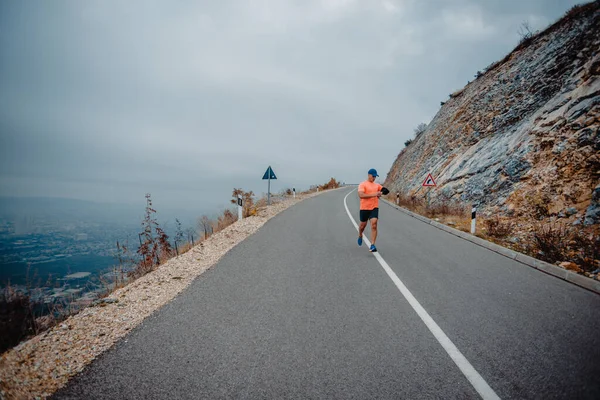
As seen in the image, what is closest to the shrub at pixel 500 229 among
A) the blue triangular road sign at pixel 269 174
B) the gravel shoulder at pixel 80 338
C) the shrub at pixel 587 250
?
the shrub at pixel 587 250

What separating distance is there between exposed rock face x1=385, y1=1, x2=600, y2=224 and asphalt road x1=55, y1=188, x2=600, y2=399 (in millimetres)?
5263

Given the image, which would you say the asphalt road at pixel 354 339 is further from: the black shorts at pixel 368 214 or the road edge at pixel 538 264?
the black shorts at pixel 368 214

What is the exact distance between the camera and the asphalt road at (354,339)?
7.54 feet

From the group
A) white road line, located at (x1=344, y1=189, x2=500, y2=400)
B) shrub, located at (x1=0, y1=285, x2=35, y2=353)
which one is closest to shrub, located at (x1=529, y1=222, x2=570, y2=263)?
white road line, located at (x1=344, y1=189, x2=500, y2=400)

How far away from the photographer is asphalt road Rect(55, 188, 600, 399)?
230 cm

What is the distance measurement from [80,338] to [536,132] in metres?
15.3

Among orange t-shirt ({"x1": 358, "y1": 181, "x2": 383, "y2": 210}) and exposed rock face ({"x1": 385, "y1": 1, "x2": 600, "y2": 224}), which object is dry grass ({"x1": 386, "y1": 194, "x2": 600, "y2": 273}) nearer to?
exposed rock face ({"x1": 385, "y1": 1, "x2": 600, "y2": 224})

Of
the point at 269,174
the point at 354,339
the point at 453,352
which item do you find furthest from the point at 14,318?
the point at 269,174

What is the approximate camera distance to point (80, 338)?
3.21 metres

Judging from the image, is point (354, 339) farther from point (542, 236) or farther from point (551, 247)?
point (542, 236)

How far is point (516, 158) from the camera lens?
37.6ft

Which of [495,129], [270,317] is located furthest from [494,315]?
[495,129]

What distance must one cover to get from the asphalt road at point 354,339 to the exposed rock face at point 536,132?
526 cm

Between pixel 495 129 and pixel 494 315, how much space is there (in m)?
15.7
